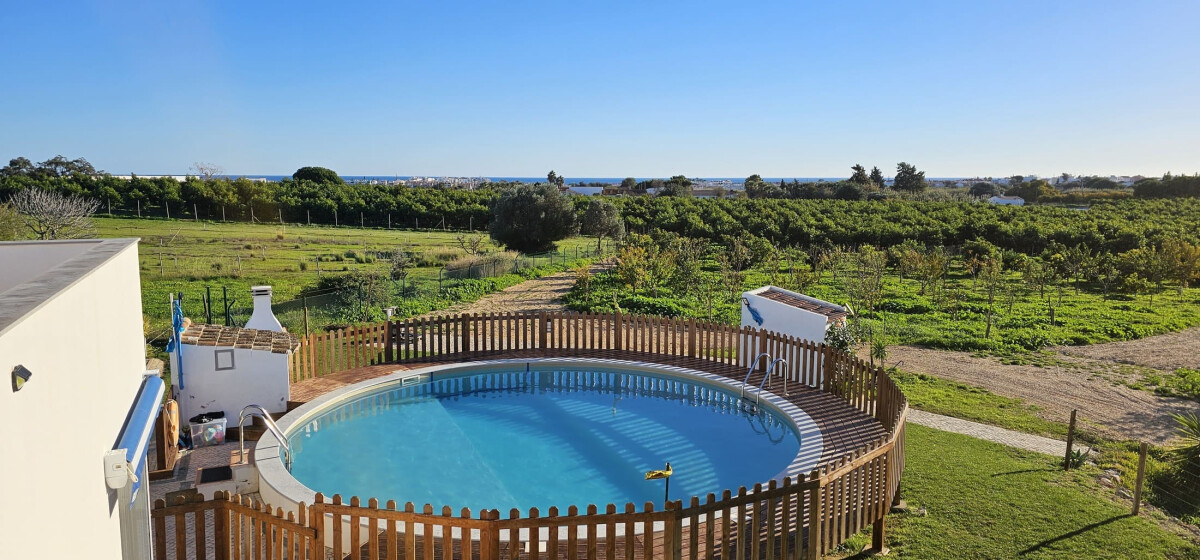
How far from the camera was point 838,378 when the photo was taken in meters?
10.3

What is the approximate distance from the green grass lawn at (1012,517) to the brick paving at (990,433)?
1.57 ft

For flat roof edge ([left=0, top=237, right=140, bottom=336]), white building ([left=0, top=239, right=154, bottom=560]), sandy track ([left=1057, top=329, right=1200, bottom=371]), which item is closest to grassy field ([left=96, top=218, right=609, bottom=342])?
flat roof edge ([left=0, top=237, right=140, bottom=336])

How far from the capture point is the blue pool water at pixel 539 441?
8289 mm

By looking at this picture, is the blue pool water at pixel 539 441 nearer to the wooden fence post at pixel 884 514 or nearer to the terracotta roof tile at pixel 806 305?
the wooden fence post at pixel 884 514

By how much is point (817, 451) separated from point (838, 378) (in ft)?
6.83

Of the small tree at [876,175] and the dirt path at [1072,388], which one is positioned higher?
the small tree at [876,175]

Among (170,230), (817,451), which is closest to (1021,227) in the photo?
(817,451)

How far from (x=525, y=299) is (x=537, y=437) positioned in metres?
11.0

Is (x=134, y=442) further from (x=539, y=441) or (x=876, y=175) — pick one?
(x=876, y=175)

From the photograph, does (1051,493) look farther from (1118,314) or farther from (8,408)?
(1118,314)

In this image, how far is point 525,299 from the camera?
68.1 feet

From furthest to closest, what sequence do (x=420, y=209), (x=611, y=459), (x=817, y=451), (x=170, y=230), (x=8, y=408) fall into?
(x=420, y=209) → (x=170, y=230) → (x=611, y=459) → (x=817, y=451) → (x=8, y=408)

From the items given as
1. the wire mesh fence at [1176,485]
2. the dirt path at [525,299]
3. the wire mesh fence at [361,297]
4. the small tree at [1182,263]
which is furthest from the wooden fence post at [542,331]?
the small tree at [1182,263]

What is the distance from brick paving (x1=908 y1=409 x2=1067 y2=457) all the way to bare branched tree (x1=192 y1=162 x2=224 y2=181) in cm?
5713
